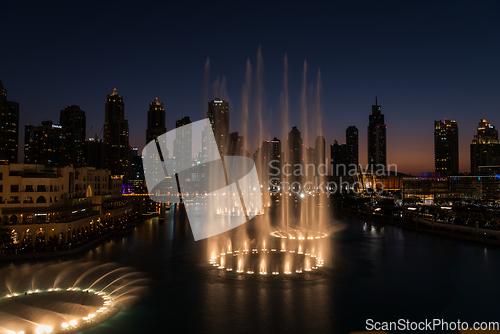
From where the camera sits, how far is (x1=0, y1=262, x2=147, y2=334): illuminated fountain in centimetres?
1559

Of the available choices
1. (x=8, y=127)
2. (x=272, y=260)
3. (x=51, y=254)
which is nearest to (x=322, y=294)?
(x=272, y=260)

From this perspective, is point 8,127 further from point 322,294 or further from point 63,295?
point 322,294

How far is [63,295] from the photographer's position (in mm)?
19266

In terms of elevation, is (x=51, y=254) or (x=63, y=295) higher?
(x=51, y=254)

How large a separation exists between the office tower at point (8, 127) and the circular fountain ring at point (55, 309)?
4968 inches

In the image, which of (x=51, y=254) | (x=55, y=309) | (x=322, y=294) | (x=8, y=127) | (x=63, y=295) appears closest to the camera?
(x=55, y=309)

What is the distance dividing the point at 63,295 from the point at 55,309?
2246mm

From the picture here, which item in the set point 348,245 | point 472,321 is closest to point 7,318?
point 472,321

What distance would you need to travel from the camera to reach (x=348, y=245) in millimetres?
36281

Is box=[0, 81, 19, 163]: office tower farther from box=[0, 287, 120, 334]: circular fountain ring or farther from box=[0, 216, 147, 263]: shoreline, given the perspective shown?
box=[0, 287, 120, 334]: circular fountain ring

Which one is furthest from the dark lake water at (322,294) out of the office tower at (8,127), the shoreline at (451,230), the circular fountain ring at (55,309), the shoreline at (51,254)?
the office tower at (8,127)

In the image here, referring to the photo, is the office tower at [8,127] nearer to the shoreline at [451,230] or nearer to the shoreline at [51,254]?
the shoreline at [51,254]

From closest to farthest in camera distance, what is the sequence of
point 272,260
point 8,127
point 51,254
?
point 272,260 < point 51,254 < point 8,127

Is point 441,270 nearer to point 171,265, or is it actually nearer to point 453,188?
point 171,265
